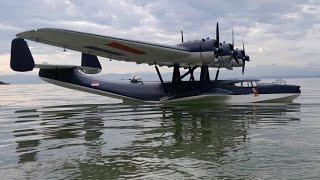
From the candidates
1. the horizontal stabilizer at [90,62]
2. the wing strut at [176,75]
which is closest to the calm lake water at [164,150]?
the wing strut at [176,75]

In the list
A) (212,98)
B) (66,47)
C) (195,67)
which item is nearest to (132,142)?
(66,47)

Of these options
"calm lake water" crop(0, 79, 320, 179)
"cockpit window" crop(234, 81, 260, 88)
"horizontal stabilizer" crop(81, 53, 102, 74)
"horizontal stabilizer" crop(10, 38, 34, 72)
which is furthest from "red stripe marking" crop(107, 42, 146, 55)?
"calm lake water" crop(0, 79, 320, 179)

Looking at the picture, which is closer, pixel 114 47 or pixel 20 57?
pixel 114 47

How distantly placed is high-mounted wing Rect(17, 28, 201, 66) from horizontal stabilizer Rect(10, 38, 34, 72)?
3190mm

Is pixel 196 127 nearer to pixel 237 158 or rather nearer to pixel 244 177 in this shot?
pixel 237 158

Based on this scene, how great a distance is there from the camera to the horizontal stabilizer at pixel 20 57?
83.6 ft

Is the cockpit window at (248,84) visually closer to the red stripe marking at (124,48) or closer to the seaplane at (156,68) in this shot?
the seaplane at (156,68)

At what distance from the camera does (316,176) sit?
7.27 m

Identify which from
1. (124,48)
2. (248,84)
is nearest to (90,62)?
(124,48)

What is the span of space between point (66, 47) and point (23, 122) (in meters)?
7.32

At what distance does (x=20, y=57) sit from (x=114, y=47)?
19.4 ft

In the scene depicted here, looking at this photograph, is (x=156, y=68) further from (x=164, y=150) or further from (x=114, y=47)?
(x=164, y=150)

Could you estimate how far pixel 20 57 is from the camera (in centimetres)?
2566

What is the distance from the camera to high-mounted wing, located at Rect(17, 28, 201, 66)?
2131cm
